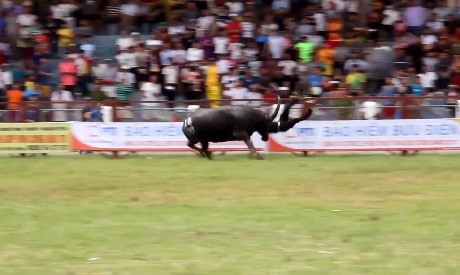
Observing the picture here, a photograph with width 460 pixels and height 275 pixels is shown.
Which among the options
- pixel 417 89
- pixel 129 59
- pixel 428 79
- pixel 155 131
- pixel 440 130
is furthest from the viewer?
pixel 129 59

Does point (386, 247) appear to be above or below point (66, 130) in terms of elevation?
above

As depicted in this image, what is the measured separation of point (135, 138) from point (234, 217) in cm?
791

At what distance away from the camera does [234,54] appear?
67.5ft

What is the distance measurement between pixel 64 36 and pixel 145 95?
377 centimetres

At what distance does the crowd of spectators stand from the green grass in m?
3.29

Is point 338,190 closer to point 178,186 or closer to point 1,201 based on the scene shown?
point 178,186

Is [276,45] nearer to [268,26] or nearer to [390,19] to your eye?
[268,26]

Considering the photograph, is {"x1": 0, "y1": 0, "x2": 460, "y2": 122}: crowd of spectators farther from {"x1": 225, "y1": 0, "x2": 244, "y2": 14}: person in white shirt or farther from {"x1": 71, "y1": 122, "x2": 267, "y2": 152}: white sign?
{"x1": 71, "y1": 122, "x2": 267, "y2": 152}: white sign

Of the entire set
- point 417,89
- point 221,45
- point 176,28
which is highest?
point 176,28

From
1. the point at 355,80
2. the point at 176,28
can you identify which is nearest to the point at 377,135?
the point at 355,80

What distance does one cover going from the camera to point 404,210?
36.0ft

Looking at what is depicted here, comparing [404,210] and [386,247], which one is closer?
[386,247]

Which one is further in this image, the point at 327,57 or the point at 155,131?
the point at 327,57

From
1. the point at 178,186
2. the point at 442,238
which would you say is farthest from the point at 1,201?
the point at 442,238
